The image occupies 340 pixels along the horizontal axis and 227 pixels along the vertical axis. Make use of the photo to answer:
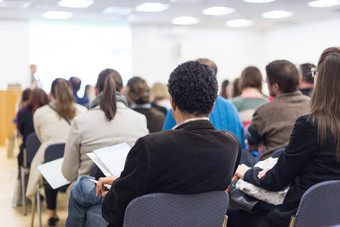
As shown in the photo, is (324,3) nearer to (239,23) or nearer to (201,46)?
(239,23)

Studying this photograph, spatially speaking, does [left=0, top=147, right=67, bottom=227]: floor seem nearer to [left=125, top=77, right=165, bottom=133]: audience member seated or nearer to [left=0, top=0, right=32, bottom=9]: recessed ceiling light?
[left=125, top=77, right=165, bottom=133]: audience member seated

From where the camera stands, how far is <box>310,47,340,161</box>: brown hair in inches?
71.8

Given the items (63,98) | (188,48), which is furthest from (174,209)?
(188,48)

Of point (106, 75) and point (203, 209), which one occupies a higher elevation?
point (106, 75)

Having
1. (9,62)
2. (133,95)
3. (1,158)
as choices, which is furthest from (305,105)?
(9,62)

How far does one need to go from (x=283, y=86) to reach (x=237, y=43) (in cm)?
1205

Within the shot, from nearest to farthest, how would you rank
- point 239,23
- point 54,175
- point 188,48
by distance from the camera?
1. point 54,175
2. point 239,23
3. point 188,48

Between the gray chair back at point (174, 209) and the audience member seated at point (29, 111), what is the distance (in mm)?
3256

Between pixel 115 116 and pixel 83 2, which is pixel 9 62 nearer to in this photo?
pixel 83 2

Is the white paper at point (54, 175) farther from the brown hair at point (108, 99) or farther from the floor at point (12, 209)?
the floor at point (12, 209)

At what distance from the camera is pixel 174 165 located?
1.62 meters

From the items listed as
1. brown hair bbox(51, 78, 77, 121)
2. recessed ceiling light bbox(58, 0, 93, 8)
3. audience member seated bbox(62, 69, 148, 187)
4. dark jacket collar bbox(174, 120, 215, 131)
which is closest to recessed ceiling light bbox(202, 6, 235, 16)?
recessed ceiling light bbox(58, 0, 93, 8)

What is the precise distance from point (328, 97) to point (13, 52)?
1094 cm

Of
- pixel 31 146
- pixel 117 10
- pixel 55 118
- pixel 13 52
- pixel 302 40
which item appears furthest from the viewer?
pixel 302 40
